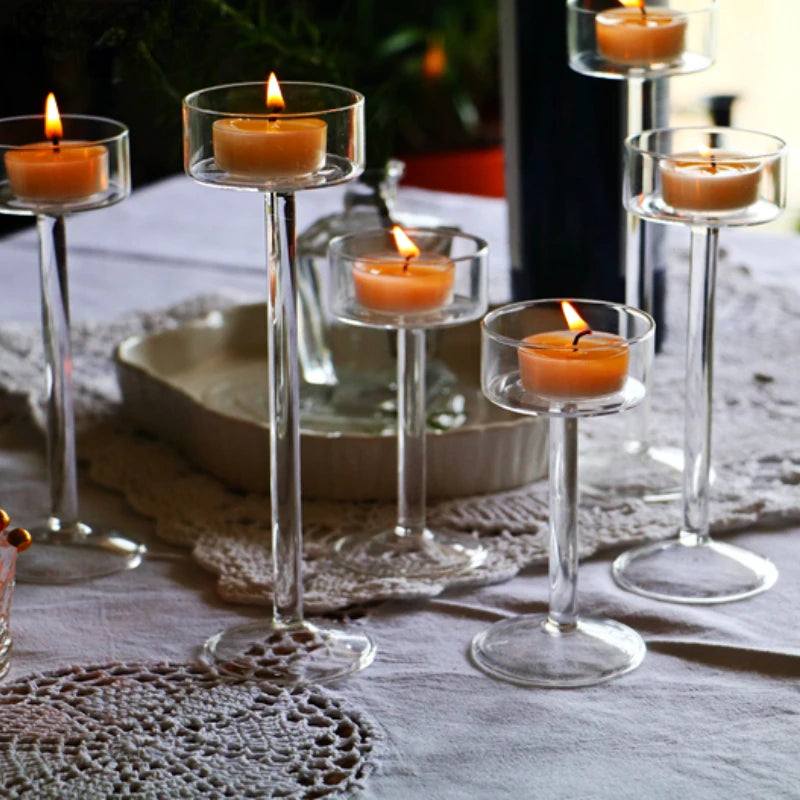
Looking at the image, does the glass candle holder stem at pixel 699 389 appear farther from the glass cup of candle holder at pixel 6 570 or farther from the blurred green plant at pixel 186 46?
the glass cup of candle holder at pixel 6 570

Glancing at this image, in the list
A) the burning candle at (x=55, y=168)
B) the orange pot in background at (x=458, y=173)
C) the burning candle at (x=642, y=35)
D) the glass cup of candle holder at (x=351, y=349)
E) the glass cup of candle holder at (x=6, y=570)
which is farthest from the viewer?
the orange pot in background at (x=458, y=173)

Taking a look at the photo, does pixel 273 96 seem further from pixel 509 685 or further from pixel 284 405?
pixel 509 685

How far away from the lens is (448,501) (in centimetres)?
116

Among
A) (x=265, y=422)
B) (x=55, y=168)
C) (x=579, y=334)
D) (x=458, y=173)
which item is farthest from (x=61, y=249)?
(x=458, y=173)

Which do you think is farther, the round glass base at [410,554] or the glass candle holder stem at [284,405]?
the round glass base at [410,554]

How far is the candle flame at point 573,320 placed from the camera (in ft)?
2.84

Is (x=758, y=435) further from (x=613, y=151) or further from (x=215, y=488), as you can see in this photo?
(x=215, y=488)

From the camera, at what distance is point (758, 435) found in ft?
4.15

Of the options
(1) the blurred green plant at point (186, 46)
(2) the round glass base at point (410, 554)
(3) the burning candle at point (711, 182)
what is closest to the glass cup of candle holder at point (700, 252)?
(3) the burning candle at point (711, 182)

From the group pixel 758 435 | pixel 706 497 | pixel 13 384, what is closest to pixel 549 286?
pixel 758 435

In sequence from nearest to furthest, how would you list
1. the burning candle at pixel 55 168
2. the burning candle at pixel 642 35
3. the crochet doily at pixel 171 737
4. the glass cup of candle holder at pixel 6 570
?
the crochet doily at pixel 171 737, the glass cup of candle holder at pixel 6 570, the burning candle at pixel 55 168, the burning candle at pixel 642 35

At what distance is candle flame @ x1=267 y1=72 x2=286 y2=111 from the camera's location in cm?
84

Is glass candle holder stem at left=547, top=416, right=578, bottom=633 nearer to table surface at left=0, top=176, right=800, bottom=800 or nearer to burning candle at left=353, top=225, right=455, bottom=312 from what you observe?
table surface at left=0, top=176, right=800, bottom=800

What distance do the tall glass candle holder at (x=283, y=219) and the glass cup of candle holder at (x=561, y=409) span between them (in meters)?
0.10
